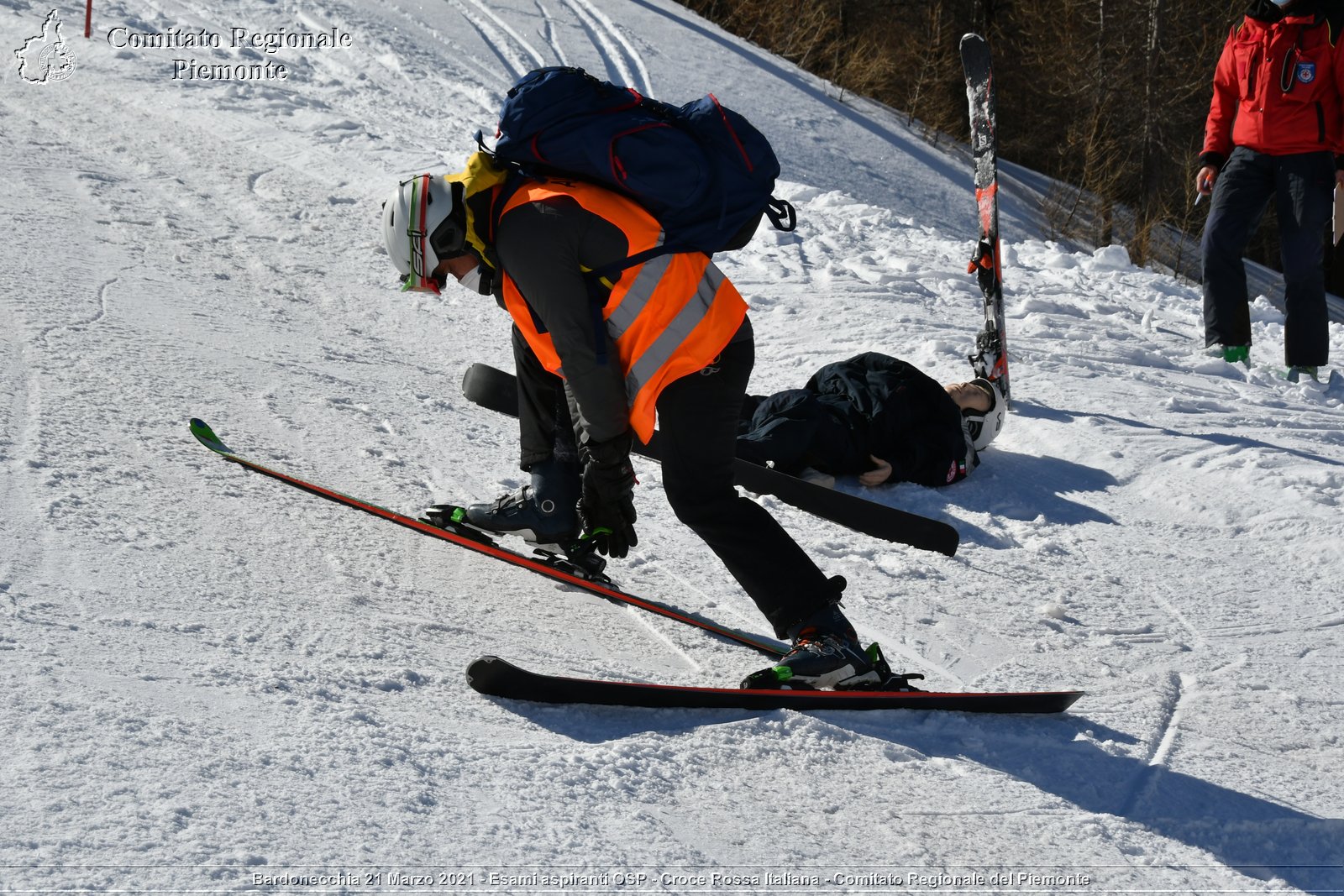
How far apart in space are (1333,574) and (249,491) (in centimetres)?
389

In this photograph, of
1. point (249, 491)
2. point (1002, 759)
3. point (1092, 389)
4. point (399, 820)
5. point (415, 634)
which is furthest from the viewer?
point (1092, 389)

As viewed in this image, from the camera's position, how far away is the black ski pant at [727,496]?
2.94 m

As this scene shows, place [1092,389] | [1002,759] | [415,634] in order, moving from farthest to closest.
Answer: [1092,389] → [415,634] → [1002,759]

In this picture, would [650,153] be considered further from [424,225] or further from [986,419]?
[986,419]

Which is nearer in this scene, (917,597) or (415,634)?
(415,634)

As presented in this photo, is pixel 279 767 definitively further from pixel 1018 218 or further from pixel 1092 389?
pixel 1018 218

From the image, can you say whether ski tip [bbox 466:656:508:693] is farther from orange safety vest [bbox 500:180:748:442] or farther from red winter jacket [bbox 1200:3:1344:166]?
red winter jacket [bbox 1200:3:1344:166]

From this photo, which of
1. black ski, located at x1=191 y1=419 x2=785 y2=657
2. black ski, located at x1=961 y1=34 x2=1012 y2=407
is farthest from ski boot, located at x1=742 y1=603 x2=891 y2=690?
black ski, located at x1=961 y1=34 x2=1012 y2=407

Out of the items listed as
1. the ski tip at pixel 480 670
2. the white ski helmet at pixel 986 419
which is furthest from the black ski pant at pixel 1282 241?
the ski tip at pixel 480 670

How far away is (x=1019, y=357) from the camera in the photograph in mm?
6250

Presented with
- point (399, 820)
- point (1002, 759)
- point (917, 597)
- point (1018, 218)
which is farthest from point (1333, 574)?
point (1018, 218)

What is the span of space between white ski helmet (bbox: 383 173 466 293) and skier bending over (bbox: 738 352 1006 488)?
2004 millimetres

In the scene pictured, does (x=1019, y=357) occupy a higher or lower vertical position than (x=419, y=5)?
lower

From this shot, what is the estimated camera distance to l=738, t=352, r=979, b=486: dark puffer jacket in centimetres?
473
